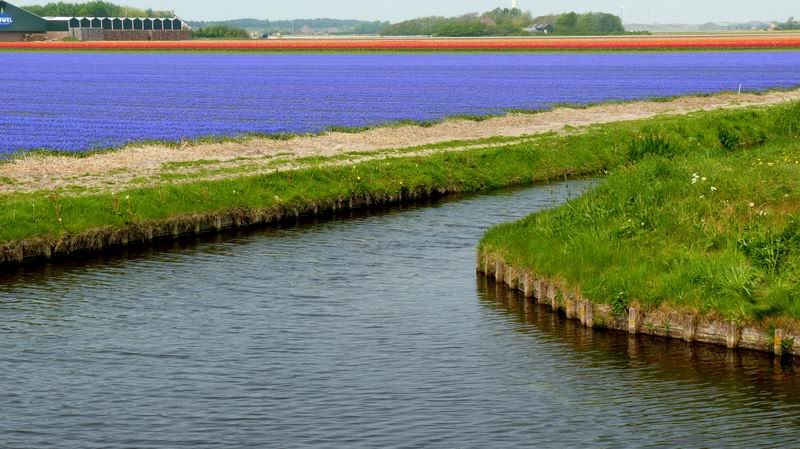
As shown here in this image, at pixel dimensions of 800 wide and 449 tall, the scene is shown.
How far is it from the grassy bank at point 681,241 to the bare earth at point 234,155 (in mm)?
17986

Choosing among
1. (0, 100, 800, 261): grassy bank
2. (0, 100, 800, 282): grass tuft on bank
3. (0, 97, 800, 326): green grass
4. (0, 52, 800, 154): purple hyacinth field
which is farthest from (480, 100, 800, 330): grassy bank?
(0, 52, 800, 154): purple hyacinth field

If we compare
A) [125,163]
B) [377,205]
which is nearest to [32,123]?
[125,163]

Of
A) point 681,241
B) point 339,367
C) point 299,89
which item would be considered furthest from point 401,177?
point 299,89

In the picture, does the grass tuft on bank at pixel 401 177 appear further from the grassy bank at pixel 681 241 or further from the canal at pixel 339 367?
the canal at pixel 339 367

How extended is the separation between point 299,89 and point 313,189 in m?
65.8

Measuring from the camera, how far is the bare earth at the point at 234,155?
50.8 meters

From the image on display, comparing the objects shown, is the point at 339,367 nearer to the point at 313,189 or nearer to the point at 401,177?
the point at 313,189

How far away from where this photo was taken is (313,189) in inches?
2012

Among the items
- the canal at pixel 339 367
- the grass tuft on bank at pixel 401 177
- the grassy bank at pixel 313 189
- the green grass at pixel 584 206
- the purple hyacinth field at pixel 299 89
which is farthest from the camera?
the purple hyacinth field at pixel 299 89

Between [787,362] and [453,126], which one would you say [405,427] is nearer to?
[787,362]

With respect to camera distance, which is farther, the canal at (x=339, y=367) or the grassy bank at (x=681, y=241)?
the grassy bank at (x=681, y=241)

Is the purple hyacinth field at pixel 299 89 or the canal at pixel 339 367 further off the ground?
the purple hyacinth field at pixel 299 89

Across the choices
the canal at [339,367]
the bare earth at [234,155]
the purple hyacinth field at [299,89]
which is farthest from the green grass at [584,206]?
the purple hyacinth field at [299,89]

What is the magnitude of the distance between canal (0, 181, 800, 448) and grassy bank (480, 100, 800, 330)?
1261 millimetres
